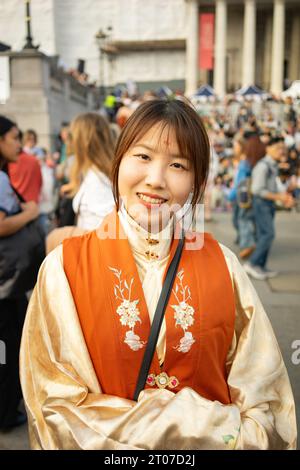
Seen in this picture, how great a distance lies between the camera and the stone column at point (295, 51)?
147 ft

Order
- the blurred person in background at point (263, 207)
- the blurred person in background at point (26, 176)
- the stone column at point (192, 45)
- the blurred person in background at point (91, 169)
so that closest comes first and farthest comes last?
the blurred person in background at point (91, 169), the blurred person in background at point (26, 176), the blurred person in background at point (263, 207), the stone column at point (192, 45)

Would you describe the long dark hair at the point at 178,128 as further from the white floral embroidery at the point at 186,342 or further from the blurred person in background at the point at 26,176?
the blurred person in background at the point at 26,176

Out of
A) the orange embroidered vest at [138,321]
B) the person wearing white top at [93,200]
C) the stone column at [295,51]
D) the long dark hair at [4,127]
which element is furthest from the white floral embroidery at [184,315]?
the stone column at [295,51]

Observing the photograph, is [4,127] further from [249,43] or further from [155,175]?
[249,43]

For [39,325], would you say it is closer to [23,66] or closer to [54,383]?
[54,383]

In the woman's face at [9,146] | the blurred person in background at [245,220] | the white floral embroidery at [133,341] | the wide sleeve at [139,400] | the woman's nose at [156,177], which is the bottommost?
the blurred person in background at [245,220]

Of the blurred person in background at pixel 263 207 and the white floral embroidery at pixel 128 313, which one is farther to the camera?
the blurred person in background at pixel 263 207

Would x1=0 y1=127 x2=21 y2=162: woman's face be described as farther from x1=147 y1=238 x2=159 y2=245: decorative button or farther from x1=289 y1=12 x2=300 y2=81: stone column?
x1=289 y1=12 x2=300 y2=81: stone column

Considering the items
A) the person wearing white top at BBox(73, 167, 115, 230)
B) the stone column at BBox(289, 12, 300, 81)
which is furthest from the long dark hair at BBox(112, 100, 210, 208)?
the stone column at BBox(289, 12, 300, 81)

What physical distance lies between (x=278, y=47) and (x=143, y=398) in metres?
46.4

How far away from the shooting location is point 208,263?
4.98 feet

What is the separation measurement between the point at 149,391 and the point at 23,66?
43.0 ft

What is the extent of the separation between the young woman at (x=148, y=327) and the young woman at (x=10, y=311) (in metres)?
1.38
